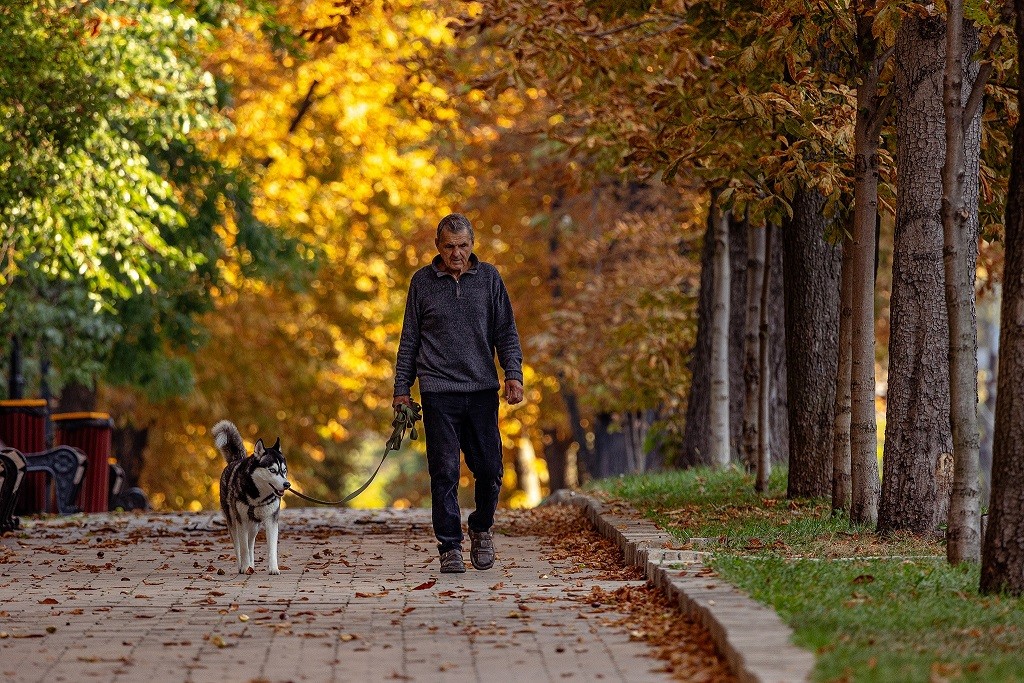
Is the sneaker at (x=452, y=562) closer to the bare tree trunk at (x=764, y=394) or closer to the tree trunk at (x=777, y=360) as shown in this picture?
the bare tree trunk at (x=764, y=394)

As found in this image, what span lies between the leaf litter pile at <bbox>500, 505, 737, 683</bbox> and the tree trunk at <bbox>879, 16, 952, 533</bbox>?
1.99 metres

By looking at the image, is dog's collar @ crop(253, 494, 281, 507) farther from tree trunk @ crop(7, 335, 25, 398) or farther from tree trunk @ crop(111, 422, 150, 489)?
tree trunk @ crop(111, 422, 150, 489)

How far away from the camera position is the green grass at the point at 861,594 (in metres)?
6.43

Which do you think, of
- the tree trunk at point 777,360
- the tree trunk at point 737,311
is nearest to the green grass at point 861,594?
the tree trunk at point 777,360

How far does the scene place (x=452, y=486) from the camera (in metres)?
10.8

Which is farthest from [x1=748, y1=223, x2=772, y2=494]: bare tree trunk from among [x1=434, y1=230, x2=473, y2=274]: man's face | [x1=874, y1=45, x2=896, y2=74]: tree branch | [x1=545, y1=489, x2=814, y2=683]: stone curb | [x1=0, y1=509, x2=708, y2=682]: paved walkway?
[x1=434, y1=230, x2=473, y2=274]: man's face

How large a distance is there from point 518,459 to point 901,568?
2838 centimetres

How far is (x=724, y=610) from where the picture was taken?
7.48m

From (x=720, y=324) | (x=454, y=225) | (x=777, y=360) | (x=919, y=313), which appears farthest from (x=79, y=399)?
(x=919, y=313)

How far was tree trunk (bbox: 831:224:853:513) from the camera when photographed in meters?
12.4

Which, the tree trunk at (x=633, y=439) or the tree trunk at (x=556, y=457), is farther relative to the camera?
the tree trunk at (x=556, y=457)

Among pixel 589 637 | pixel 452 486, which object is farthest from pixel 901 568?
pixel 452 486

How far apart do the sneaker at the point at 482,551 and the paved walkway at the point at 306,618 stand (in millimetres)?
110

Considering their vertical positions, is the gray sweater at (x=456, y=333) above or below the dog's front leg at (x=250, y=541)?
above
